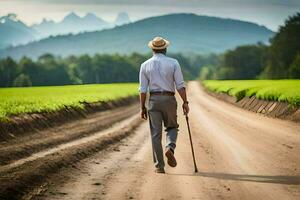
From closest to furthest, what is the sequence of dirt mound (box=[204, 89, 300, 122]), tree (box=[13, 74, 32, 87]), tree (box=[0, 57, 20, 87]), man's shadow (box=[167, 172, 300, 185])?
man's shadow (box=[167, 172, 300, 185]), dirt mound (box=[204, 89, 300, 122]), tree (box=[13, 74, 32, 87]), tree (box=[0, 57, 20, 87])

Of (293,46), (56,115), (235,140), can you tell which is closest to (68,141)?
(235,140)

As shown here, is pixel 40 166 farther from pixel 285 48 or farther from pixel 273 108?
pixel 285 48

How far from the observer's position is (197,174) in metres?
10.1

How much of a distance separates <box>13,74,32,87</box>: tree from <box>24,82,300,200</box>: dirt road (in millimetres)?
118715

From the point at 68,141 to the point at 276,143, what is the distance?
565 cm

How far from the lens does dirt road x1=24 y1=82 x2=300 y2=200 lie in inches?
323

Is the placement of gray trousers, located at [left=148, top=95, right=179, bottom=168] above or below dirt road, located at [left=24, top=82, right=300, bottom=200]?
above

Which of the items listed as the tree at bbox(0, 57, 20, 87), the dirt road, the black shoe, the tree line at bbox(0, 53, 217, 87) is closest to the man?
the black shoe

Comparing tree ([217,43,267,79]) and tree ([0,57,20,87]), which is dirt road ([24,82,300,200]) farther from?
tree ([217,43,267,79])

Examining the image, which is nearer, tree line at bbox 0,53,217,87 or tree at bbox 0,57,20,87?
tree line at bbox 0,53,217,87

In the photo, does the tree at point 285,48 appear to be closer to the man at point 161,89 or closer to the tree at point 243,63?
the tree at point 243,63

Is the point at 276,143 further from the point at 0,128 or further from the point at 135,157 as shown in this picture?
the point at 0,128

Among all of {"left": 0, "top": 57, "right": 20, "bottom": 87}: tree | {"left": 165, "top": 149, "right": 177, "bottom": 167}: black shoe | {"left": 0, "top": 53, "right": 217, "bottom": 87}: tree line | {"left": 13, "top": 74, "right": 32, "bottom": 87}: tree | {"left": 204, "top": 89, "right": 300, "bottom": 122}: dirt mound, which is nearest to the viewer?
{"left": 165, "top": 149, "right": 177, "bottom": 167}: black shoe

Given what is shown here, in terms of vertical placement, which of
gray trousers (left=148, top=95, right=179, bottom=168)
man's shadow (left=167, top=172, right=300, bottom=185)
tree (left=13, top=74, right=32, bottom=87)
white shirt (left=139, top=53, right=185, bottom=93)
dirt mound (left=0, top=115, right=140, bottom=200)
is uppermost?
white shirt (left=139, top=53, right=185, bottom=93)
